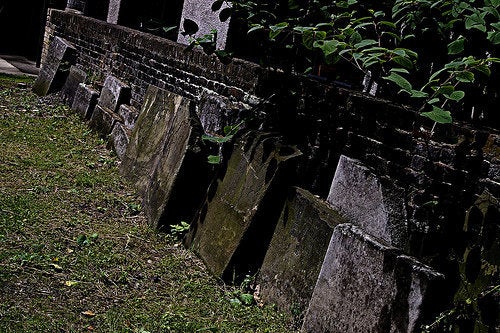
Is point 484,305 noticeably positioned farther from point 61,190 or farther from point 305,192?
point 61,190

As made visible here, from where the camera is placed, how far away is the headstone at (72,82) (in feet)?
29.6

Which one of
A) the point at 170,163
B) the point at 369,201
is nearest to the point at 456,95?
the point at 369,201

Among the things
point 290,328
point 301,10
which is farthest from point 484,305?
point 301,10

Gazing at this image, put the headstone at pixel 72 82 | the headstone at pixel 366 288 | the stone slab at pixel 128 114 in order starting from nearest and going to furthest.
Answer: the headstone at pixel 366 288 → the stone slab at pixel 128 114 → the headstone at pixel 72 82

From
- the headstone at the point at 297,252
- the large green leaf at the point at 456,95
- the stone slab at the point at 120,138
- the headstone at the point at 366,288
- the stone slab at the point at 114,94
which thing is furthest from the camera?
the stone slab at the point at 114,94

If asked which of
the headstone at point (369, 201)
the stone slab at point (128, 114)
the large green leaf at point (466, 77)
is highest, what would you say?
the large green leaf at point (466, 77)

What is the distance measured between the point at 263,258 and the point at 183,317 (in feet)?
2.69

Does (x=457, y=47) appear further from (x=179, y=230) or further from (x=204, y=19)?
(x=204, y=19)

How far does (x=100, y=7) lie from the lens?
1259cm

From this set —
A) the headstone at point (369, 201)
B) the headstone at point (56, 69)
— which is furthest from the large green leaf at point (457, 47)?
the headstone at point (56, 69)

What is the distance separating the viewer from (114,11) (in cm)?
1186

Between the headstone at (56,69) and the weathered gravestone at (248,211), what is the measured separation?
6.19 m

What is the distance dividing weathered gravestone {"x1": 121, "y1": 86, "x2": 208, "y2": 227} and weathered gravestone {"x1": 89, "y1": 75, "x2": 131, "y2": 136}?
1601 millimetres

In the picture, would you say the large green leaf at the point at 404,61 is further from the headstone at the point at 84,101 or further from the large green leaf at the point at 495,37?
the headstone at the point at 84,101
